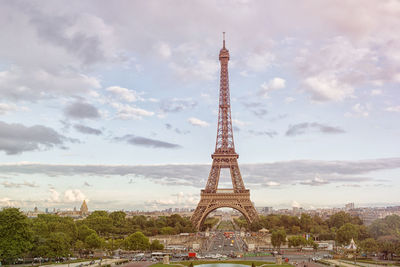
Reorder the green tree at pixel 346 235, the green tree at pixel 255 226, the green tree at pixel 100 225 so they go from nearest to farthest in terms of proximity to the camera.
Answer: the green tree at pixel 346 235, the green tree at pixel 100 225, the green tree at pixel 255 226

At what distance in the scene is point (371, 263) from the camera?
5266cm

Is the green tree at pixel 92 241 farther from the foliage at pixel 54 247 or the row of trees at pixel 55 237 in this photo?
the foliage at pixel 54 247

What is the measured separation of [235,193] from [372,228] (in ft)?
98.2

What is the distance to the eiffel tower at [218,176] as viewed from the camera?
309ft

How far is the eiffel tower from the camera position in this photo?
94125 mm

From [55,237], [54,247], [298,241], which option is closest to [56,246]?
[54,247]

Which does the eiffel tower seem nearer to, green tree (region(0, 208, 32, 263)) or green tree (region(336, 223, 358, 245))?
green tree (region(336, 223, 358, 245))

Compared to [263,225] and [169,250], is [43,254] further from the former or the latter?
[263,225]

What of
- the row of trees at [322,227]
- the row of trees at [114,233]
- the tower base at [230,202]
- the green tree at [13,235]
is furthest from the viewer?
the tower base at [230,202]

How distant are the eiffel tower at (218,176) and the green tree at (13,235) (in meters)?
49.0

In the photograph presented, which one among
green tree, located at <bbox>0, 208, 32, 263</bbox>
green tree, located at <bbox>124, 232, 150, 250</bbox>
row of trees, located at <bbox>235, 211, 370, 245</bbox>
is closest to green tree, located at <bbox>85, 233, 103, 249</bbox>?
green tree, located at <bbox>124, 232, 150, 250</bbox>

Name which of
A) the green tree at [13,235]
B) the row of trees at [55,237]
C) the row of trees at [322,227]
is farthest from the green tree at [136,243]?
the row of trees at [322,227]

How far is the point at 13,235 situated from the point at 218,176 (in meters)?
54.9

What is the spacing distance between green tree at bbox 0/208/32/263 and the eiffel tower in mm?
48962
